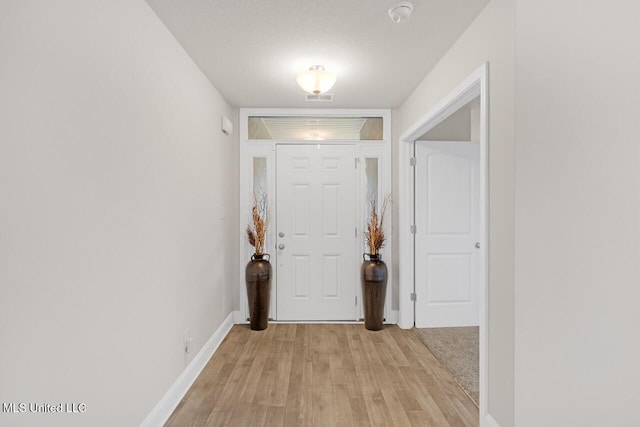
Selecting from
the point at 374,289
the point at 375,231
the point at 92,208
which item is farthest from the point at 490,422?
the point at 92,208

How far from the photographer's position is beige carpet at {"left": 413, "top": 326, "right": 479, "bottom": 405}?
256cm

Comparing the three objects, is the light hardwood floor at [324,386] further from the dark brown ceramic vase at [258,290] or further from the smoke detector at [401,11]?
the smoke detector at [401,11]

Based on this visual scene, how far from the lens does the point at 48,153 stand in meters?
1.19

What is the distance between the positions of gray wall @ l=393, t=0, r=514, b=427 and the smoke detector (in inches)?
17.0

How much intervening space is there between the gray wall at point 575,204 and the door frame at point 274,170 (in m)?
2.27

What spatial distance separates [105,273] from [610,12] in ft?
8.72

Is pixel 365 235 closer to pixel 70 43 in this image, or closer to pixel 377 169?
pixel 377 169

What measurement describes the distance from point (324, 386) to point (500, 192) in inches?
69.1

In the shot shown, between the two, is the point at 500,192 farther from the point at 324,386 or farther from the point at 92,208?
the point at 92,208

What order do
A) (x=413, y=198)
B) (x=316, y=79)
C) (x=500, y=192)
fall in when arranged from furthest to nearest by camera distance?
(x=413, y=198) → (x=316, y=79) → (x=500, y=192)

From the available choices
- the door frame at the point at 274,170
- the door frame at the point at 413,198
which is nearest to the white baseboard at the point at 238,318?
the door frame at the point at 274,170

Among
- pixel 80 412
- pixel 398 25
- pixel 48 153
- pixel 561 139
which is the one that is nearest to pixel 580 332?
pixel 561 139

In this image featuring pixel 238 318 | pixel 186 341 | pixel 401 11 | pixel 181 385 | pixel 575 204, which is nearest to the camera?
pixel 575 204

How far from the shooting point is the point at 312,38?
2.34m
